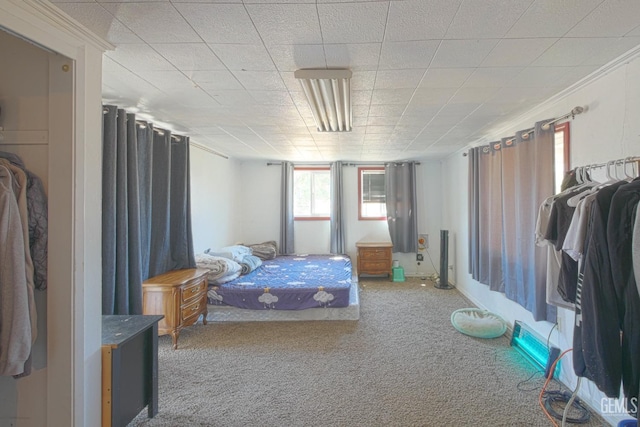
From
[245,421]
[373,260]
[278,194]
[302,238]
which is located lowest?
[245,421]

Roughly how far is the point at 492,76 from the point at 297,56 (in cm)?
135

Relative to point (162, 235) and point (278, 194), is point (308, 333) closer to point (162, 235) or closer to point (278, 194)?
point (162, 235)

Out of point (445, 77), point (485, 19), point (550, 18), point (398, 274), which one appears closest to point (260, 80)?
point (445, 77)

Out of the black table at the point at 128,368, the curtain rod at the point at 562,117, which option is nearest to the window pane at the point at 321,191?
the curtain rod at the point at 562,117

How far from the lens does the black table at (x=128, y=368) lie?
1.64 metres

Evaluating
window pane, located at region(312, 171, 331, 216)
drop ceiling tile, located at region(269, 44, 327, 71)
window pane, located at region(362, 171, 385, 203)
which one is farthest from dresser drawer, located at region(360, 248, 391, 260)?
drop ceiling tile, located at region(269, 44, 327, 71)

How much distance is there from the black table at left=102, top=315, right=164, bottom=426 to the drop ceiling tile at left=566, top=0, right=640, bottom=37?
9.65ft

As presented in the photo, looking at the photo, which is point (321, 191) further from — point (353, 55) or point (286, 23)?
point (286, 23)

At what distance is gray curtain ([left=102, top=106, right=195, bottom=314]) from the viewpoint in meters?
2.33

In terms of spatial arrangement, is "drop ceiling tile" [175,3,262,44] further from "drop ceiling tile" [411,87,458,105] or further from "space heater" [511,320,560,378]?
"space heater" [511,320,560,378]

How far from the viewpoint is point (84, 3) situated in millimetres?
1319

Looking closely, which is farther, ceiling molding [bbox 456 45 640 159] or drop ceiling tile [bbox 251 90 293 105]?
drop ceiling tile [bbox 251 90 293 105]

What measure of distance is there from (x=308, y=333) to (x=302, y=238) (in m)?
2.98

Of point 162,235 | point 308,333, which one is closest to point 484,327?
point 308,333
